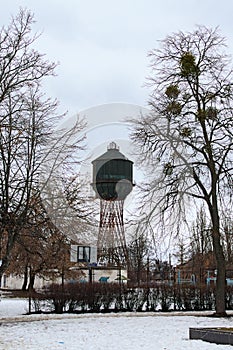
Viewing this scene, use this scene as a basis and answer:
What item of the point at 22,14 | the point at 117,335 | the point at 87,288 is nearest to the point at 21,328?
the point at 117,335

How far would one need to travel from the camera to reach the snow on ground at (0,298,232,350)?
423 inches

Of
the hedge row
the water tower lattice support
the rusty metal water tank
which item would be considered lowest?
the hedge row

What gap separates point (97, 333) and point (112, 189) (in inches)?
169

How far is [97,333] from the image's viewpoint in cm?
Answer: 1309

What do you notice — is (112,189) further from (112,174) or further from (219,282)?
(219,282)

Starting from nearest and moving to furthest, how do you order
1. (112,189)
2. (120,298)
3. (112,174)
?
(112,174) < (112,189) < (120,298)

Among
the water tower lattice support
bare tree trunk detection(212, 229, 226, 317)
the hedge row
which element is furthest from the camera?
the hedge row

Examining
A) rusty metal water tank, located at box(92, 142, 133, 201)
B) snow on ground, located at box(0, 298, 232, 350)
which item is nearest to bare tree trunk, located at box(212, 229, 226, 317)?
snow on ground, located at box(0, 298, 232, 350)

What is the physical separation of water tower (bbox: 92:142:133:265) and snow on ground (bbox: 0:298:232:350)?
274 cm

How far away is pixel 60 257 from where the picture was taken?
1998cm

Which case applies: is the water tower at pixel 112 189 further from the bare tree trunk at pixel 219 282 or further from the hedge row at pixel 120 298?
the bare tree trunk at pixel 219 282

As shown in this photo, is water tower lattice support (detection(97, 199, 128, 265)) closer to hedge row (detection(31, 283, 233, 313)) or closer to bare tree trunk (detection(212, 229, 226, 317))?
hedge row (detection(31, 283, 233, 313))

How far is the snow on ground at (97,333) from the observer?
10742mm

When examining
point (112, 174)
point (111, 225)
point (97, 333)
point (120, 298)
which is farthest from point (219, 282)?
point (97, 333)
